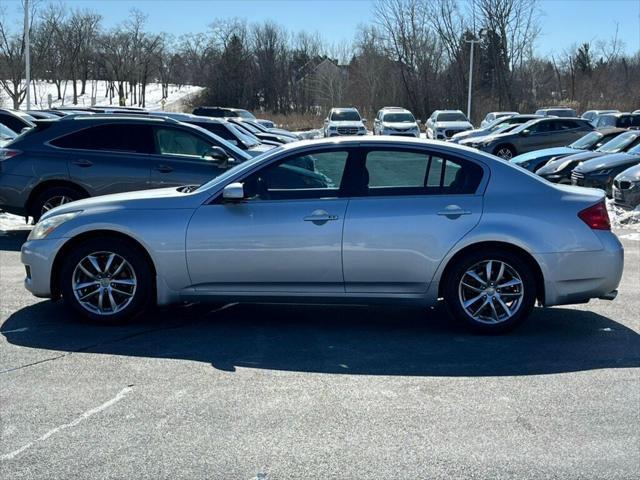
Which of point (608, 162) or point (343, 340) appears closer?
point (343, 340)

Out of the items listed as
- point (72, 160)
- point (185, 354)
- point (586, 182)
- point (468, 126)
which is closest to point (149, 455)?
point (185, 354)

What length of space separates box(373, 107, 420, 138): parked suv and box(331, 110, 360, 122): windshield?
1191 millimetres

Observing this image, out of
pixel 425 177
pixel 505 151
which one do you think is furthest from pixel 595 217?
pixel 505 151

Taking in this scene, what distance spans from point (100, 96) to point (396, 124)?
4503 centimetres

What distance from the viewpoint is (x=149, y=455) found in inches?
163

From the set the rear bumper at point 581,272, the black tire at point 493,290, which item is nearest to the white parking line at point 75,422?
the black tire at point 493,290

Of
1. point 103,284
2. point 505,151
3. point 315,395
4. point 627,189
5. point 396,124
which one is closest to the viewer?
point 315,395

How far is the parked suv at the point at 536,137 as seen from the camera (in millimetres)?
25844

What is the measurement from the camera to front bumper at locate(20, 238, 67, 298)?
6.66 m

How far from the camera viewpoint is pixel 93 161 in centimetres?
1105

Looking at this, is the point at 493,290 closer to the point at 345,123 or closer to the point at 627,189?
the point at 627,189

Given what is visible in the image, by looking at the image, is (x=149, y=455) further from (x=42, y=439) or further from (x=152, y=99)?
(x=152, y=99)

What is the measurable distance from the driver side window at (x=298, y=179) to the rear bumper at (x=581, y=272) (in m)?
1.77

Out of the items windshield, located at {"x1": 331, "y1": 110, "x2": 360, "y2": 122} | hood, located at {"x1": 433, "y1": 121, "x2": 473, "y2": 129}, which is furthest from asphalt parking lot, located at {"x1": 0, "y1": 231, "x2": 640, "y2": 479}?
windshield, located at {"x1": 331, "y1": 110, "x2": 360, "y2": 122}
